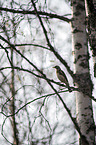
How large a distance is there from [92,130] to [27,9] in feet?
6.55

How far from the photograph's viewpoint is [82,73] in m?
3.13

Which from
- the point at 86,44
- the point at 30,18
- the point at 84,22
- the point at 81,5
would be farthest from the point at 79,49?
the point at 30,18

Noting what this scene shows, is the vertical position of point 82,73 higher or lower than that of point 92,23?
lower

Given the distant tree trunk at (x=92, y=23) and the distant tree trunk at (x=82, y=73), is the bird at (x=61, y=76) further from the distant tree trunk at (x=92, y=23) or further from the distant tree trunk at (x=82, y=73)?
the distant tree trunk at (x=92, y=23)

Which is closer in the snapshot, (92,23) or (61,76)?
(92,23)

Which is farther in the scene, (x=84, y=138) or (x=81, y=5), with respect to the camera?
(x=81, y=5)

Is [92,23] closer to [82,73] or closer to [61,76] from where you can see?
[82,73]

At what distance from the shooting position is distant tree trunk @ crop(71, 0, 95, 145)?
288 centimetres

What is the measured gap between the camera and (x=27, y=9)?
356 centimetres

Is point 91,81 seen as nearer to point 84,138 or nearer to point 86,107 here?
point 86,107

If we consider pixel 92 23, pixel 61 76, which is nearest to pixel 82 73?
pixel 92 23

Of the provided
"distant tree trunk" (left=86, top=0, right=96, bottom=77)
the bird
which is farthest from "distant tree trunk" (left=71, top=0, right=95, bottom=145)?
the bird

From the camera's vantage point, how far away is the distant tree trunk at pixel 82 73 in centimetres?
288

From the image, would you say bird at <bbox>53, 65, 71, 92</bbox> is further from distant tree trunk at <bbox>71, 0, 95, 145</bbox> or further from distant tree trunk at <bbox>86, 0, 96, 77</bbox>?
distant tree trunk at <bbox>86, 0, 96, 77</bbox>
